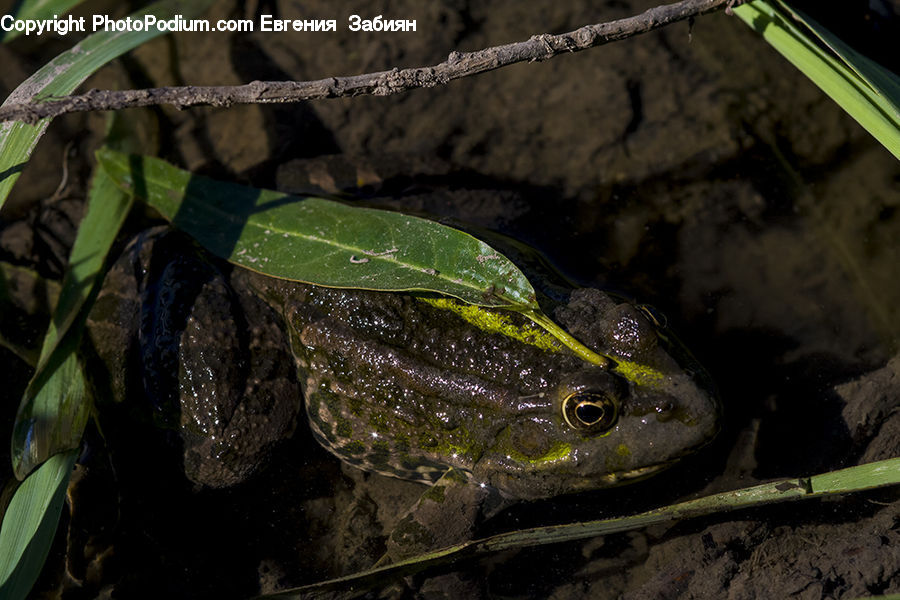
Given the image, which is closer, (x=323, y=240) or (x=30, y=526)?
(x=30, y=526)

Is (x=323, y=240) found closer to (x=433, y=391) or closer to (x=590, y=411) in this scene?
(x=433, y=391)

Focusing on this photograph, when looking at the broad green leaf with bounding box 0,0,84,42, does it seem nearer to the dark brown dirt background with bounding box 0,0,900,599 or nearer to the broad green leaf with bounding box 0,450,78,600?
the dark brown dirt background with bounding box 0,0,900,599

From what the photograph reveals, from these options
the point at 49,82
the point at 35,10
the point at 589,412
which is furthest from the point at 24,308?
the point at 589,412

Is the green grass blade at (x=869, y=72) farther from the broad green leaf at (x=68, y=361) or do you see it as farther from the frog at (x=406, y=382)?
the broad green leaf at (x=68, y=361)

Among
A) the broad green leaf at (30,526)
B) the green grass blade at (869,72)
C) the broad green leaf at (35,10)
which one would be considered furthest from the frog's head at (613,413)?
the broad green leaf at (35,10)

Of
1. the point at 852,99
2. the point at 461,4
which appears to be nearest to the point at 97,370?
the point at 461,4

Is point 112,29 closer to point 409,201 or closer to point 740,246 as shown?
point 409,201
